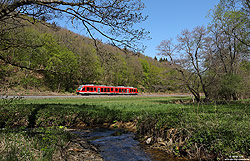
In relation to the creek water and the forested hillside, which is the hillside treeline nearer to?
the forested hillside

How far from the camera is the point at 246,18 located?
1349cm

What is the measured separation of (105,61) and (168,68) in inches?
548

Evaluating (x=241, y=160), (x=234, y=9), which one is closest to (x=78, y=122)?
(x=241, y=160)

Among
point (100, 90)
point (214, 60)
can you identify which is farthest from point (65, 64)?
point (100, 90)

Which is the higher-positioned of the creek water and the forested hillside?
the forested hillside

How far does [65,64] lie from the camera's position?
6.09 meters

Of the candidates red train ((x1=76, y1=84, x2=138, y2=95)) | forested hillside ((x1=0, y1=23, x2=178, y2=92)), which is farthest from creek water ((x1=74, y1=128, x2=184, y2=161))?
red train ((x1=76, y1=84, x2=138, y2=95))

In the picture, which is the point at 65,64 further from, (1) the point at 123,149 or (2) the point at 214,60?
(2) the point at 214,60

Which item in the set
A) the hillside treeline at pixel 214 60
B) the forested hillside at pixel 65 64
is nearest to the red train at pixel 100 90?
the forested hillside at pixel 65 64

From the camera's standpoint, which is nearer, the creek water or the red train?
the creek water

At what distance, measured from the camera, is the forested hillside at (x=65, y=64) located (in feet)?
17.4

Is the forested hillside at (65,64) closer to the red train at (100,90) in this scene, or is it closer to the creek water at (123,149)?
the creek water at (123,149)

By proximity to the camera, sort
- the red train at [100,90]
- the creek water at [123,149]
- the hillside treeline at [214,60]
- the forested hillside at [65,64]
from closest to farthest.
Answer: the creek water at [123,149], the forested hillside at [65,64], the hillside treeline at [214,60], the red train at [100,90]

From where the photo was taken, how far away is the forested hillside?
209 inches
